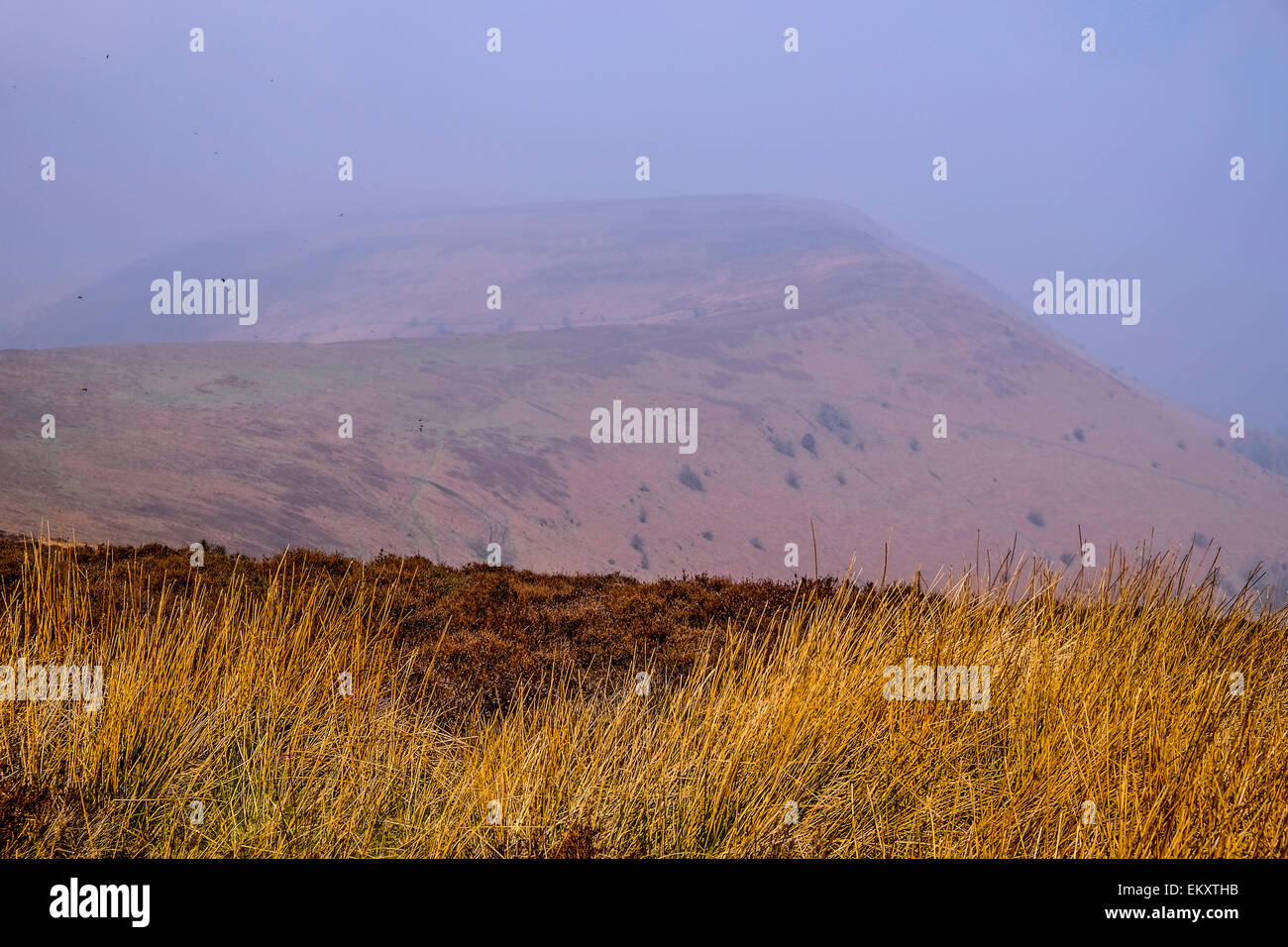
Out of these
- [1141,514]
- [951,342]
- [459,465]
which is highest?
[951,342]

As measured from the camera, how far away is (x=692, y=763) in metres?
4.51

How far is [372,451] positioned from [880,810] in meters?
77.8

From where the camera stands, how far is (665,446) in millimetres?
113750

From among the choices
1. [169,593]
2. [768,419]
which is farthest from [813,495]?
[169,593]

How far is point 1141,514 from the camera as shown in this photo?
117 meters

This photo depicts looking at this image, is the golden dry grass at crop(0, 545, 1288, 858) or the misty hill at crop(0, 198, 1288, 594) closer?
the golden dry grass at crop(0, 545, 1288, 858)

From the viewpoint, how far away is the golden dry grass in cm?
395

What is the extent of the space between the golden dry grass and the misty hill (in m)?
19.6

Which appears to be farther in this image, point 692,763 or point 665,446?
point 665,446

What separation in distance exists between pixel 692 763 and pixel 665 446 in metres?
109

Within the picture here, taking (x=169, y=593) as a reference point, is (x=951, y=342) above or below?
above

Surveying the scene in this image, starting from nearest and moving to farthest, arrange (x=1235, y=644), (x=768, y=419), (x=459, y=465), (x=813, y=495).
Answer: (x=1235, y=644)
(x=459, y=465)
(x=813, y=495)
(x=768, y=419)

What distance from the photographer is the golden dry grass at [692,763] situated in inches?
155
